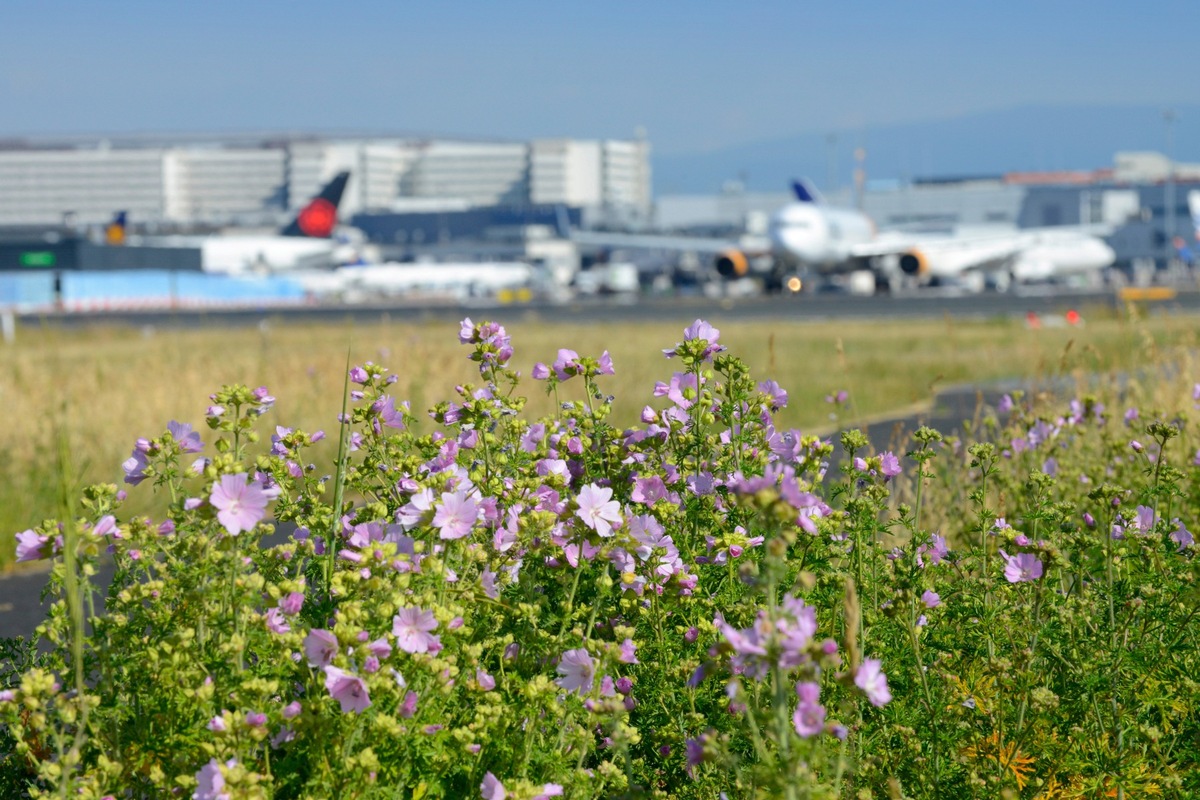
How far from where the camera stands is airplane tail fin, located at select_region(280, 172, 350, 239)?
341 ft

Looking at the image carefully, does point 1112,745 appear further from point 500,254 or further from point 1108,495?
point 500,254

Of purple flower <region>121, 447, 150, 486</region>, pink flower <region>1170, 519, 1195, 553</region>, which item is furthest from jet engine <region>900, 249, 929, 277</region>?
purple flower <region>121, 447, 150, 486</region>

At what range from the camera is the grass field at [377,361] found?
9.64m

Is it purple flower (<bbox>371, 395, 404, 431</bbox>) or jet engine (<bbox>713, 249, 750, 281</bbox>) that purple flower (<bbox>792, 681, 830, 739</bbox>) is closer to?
purple flower (<bbox>371, 395, 404, 431</bbox>)

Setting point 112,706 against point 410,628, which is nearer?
point 410,628

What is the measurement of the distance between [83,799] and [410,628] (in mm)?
562

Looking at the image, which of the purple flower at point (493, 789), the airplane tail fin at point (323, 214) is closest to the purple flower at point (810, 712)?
the purple flower at point (493, 789)

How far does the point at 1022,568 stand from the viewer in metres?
3.26

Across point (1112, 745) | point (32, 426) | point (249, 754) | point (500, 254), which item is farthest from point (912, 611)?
point (500, 254)

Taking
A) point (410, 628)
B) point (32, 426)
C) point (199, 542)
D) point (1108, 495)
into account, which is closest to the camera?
point (410, 628)

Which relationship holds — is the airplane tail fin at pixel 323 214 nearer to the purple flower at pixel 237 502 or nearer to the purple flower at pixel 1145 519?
the purple flower at pixel 1145 519

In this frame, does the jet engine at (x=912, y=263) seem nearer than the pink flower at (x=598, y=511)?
No

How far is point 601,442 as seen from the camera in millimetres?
3492

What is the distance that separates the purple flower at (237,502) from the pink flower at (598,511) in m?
0.60
